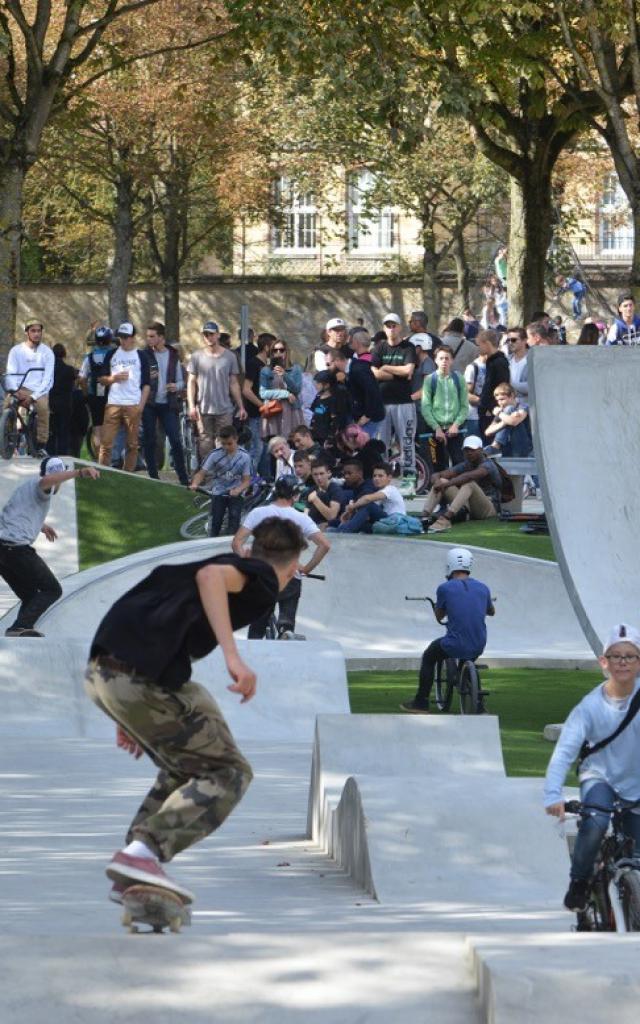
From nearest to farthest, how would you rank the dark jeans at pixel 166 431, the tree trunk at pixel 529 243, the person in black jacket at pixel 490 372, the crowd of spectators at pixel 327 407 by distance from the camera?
the crowd of spectators at pixel 327 407
the person in black jacket at pixel 490 372
the dark jeans at pixel 166 431
the tree trunk at pixel 529 243

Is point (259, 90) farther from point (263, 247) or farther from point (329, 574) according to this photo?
point (329, 574)

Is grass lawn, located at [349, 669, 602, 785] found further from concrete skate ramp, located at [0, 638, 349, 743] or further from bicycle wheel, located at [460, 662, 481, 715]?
concrete skate ramp, located at [0, 638, 349, 743]

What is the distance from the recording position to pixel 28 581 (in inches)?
620

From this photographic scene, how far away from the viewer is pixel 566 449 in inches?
602

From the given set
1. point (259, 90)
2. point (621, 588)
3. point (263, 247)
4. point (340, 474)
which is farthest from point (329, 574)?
point (263, 247)

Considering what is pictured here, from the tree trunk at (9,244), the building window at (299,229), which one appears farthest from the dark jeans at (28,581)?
the building window at (299,229)

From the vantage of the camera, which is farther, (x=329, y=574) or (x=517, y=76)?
(x=517, y=76)

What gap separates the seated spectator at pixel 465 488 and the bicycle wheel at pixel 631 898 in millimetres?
13565

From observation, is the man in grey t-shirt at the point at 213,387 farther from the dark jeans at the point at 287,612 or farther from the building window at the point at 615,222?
the building window at the point at 615,222

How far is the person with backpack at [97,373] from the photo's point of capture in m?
22.4

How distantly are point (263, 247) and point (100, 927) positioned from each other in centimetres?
4568

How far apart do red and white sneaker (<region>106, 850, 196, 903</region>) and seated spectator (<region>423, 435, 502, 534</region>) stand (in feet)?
47.6

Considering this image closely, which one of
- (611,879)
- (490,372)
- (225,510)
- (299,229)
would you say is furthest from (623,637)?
(299,229)

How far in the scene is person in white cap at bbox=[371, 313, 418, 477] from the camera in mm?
21359
